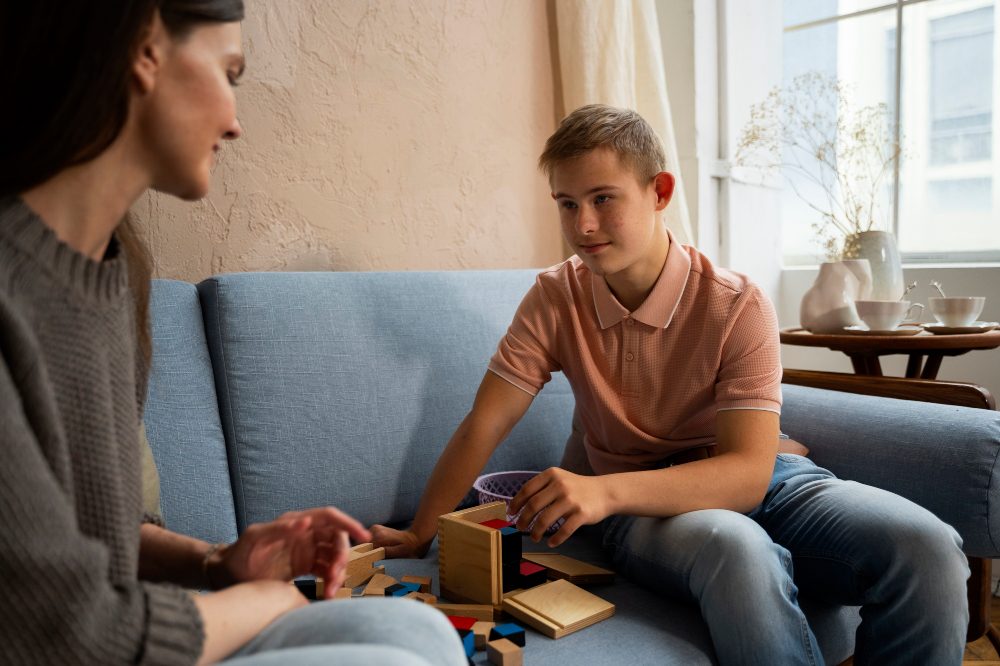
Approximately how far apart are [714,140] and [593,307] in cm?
134

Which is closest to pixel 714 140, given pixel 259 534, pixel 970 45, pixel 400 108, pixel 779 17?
pixel 779 17

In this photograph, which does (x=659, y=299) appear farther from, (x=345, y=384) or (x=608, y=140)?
(x=345, y=384)

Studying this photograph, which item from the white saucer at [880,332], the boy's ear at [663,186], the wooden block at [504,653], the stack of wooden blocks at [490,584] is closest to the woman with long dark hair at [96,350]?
the wooden block at [504,653]

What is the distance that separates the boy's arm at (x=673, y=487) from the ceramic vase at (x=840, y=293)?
0.89 m

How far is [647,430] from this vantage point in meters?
1.43

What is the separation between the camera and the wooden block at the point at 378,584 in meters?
1.14

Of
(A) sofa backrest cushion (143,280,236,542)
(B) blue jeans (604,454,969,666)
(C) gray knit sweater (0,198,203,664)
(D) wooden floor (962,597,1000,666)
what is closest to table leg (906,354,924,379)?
(D) wooden floor (962,597,1000,666)

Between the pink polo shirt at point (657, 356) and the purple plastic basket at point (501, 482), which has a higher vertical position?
the pink polo shirt at point (657, 356)

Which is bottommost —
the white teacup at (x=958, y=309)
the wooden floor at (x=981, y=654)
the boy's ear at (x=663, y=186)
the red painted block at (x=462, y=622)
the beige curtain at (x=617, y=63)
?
the wooden floor at (x=981, y=654)

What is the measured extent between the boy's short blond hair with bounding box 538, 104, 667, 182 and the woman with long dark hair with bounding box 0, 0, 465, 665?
2.52 ft

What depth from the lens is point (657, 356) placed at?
4.68 ft

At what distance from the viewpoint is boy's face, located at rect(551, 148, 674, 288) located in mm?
1391

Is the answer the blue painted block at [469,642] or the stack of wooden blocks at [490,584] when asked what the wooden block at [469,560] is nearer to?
the stack of wooden blocks at [490,584]

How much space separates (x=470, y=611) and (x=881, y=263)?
1620 millimetres
